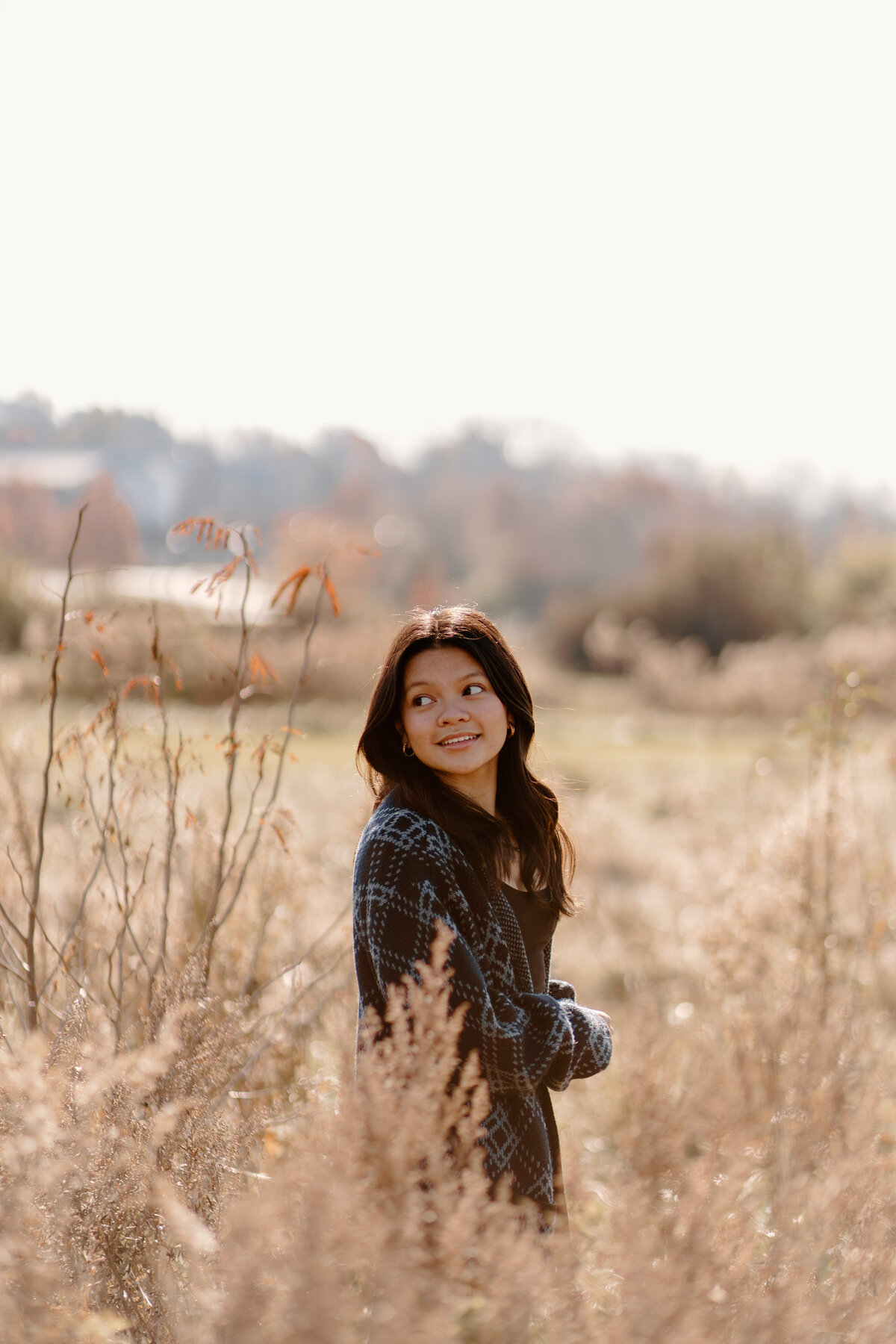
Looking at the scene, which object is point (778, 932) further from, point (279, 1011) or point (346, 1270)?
point (346, 1270)

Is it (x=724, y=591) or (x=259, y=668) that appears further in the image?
(x=724, y=591)

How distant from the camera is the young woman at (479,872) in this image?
5.97ft

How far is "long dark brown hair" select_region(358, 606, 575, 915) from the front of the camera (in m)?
2.07

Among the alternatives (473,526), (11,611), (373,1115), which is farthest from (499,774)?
(473,526)

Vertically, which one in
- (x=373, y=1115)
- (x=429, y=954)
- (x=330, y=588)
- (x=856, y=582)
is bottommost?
(x=373, y=1115)

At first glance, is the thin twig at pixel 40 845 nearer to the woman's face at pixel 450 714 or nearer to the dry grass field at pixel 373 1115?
the dry grass field at pixel 373 1115

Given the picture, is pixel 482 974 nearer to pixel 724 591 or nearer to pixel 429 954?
pixel 429 954

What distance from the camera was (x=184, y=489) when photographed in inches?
1704

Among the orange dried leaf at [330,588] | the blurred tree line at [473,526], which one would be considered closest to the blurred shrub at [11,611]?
the blurred tree line at [473,526]

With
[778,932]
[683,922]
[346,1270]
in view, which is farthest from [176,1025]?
[683,922]

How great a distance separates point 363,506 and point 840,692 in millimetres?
56162

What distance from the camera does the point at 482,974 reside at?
74.2 inches

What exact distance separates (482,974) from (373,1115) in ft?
1.51

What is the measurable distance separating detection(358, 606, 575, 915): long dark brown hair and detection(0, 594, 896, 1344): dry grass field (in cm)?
22
